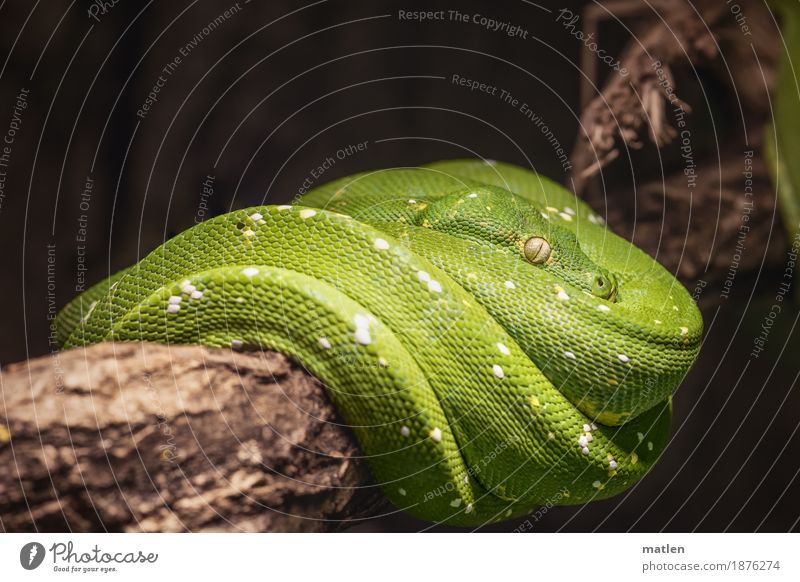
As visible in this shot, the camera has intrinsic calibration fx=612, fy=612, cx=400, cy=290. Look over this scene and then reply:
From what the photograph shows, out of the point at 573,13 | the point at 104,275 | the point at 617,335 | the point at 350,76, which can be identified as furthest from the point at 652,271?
the point at 104,275

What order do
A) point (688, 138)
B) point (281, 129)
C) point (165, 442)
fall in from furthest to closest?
point (688, 138) → point (281, 129) → point (165, 442)

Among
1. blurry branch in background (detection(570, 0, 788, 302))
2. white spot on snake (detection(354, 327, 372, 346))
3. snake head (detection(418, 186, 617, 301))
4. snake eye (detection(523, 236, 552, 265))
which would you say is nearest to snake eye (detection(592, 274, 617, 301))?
snake head (detection(418, 186, 617, 301))

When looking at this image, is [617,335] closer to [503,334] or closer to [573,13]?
[503,334]

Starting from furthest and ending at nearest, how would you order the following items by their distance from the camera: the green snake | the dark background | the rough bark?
the dark background, the green snake, the rough bark

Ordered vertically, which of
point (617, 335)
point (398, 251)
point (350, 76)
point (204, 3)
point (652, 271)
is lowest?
point (617, 335)

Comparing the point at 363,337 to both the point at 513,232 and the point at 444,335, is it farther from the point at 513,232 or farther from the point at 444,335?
the point at 513,232

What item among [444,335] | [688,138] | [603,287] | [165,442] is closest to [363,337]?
[444,335]

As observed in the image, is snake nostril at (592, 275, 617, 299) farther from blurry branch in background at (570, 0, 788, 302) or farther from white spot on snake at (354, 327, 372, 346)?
blurry branch in background at (570, 0, 788, 302)
